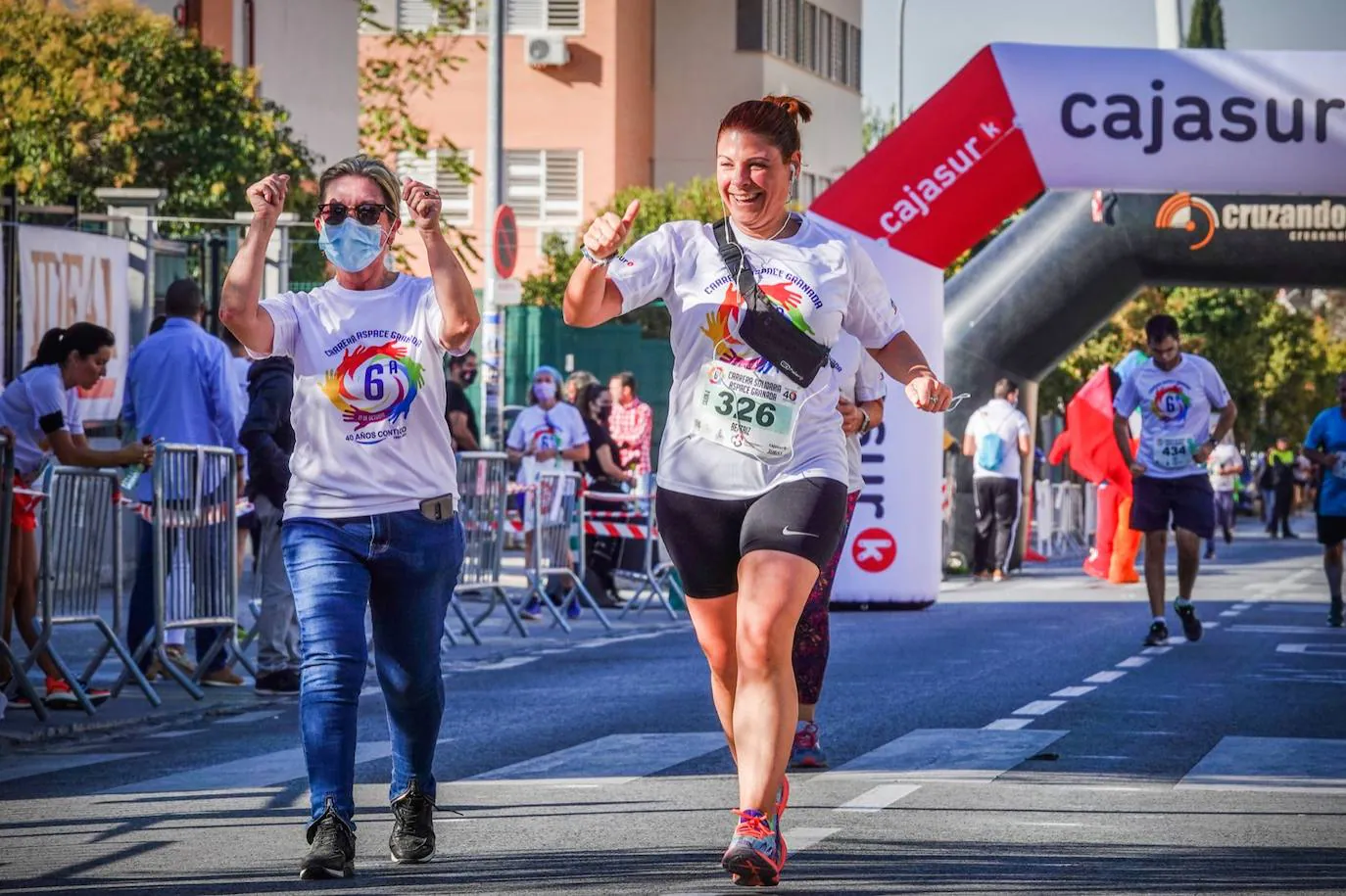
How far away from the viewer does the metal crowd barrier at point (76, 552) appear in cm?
1120

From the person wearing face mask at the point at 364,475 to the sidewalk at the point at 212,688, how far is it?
4069 mm

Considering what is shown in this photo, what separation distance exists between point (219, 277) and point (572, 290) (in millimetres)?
13444

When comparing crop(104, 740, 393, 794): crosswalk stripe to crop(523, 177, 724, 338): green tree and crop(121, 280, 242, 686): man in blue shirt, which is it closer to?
crop(121, 280, 242, 686): man in blue shirt

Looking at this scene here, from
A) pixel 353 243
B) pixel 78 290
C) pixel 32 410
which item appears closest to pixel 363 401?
pixel 353 243

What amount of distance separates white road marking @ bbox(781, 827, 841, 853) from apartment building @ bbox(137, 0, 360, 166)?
2510 cm

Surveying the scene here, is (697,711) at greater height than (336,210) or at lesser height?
lesser

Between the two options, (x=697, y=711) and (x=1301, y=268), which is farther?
(x=1301, y=268)

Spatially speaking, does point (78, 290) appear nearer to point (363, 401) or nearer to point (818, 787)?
point (818, 787)

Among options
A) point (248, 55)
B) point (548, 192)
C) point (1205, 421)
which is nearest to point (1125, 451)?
point (1205, 421)

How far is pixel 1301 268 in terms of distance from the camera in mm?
23234

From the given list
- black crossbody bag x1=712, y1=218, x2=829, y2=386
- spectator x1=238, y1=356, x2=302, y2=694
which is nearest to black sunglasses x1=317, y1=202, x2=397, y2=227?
black crossbody bag x1=712, y1=218, x2=829, y2=386

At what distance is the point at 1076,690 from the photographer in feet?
41.0

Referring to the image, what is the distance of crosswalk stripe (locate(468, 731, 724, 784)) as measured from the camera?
8922mm

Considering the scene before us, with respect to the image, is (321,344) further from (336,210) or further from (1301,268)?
(1301,268)
